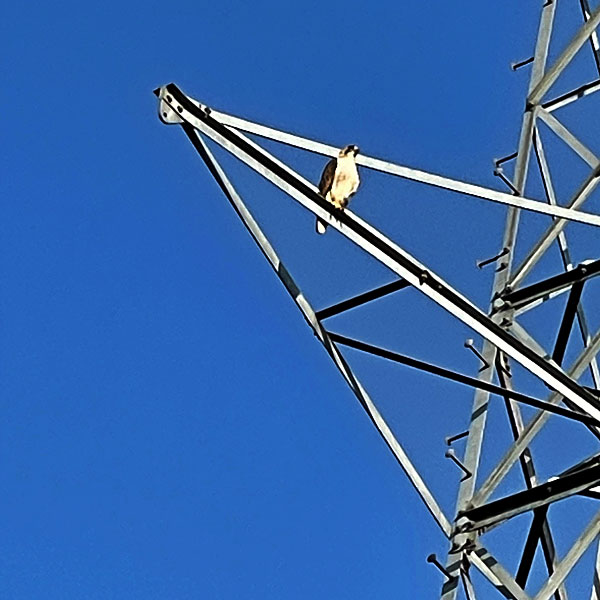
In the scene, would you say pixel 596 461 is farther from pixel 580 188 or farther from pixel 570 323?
pixel 580 188

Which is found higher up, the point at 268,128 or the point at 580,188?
the point at 580,188

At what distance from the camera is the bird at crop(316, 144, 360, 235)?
7.41 meters

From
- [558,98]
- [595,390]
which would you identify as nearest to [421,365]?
[595,390]

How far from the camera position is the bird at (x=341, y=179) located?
24.3 feet

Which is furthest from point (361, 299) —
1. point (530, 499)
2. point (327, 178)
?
point (530, 499)

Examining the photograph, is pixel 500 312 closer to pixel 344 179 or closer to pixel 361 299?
pixel 361 299

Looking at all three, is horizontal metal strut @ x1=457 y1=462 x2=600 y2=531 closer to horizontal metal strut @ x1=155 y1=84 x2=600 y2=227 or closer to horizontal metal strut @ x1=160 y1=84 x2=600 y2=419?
horizontal metal strut @ x1=160 y1=84 x2=600 y2=419

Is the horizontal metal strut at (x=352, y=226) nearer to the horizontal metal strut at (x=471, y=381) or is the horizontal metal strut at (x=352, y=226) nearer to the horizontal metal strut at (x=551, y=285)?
the horizontal metal strut at (x=471, y=381)

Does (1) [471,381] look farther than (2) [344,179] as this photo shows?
Yes

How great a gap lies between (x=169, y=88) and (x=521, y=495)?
3347 mm

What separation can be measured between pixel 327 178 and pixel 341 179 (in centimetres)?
10

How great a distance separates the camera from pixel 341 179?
752 centimetres

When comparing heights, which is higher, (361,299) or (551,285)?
(551,285)

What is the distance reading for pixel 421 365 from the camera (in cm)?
812
